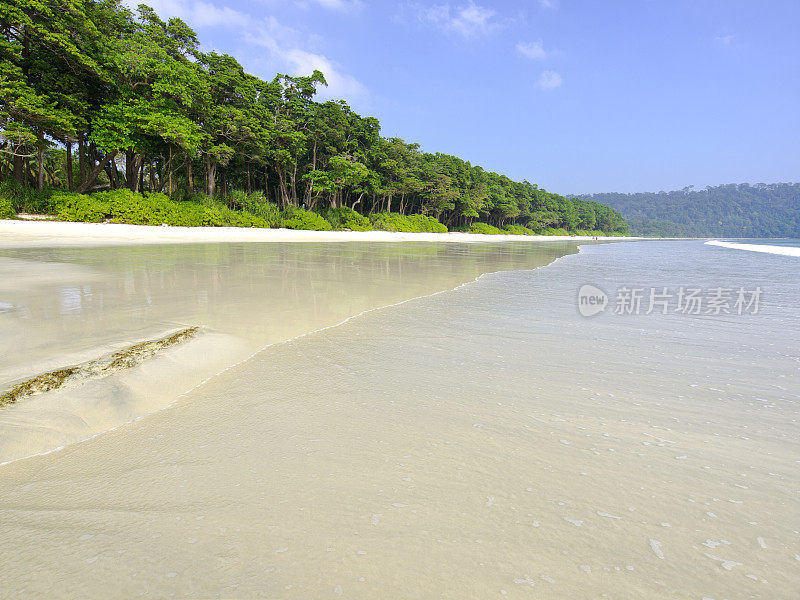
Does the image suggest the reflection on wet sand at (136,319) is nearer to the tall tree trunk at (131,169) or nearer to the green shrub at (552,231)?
the tall tree trunk at (131,169)

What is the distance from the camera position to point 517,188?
8012 cm

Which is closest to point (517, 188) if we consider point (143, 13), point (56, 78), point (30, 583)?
point (143, 13)

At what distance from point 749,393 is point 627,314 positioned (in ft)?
8.93

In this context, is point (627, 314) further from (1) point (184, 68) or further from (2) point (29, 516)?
(1) point (184, 68)

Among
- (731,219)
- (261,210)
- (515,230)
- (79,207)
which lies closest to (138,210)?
(79,207)

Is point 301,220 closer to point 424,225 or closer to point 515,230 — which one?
point 424,225

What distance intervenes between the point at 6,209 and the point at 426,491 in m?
21.7

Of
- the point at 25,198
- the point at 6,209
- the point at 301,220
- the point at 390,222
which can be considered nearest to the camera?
the point at 6,209

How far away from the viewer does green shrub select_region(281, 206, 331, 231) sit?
28.3 meters

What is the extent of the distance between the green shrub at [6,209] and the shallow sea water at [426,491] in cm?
1988

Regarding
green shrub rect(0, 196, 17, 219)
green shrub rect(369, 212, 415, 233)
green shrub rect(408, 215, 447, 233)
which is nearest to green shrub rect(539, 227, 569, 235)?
green shrub rect(408, 215, 447, 233)

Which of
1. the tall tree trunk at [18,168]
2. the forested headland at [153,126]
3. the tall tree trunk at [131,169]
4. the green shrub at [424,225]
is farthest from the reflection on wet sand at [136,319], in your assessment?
the green shrub at [424,225]

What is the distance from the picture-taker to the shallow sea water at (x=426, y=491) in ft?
3.57

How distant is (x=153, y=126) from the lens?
65.2 ft
